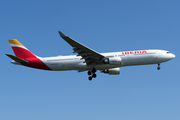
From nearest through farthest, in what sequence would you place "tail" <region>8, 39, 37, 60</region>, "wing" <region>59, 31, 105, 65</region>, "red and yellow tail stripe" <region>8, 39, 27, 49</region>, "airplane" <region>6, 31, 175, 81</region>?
"wing" <region>59, 31, 105, 65</region> < "airplane" <region>6, 31, 175, 81</region> < "tail" <region>8, 39, 37, 60</region> < "red and yellow tail stripe" <region>8, 39, 27, 49</region>

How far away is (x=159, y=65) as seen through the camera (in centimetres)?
4422

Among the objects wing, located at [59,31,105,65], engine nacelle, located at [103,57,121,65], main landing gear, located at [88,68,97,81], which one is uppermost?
wing, located at [59,31,105,65]

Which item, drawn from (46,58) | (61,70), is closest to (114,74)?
(61,70)

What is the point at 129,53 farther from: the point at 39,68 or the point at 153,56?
the point at 39,68

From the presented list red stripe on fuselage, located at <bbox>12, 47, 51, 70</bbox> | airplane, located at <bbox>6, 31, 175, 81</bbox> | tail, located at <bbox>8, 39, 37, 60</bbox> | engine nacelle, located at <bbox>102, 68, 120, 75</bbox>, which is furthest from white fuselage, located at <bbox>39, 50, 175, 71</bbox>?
engine nacelle, located at <bbox>102, 68, 120, 75</bbox>

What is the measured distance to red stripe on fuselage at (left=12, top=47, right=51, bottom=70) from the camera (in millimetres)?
43969

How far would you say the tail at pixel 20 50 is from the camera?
148 ft

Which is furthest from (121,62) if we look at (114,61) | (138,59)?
(138,59)

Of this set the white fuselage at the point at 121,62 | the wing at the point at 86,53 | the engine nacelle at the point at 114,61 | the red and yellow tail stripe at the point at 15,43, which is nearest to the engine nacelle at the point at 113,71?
the white fuselage at the point at 121,62

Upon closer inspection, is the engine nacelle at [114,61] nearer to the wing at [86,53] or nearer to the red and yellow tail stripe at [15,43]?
the wing at [86,53]

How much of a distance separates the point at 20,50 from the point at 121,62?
60.3ft

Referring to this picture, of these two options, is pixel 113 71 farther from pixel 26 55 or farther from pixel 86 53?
pixel 26 55

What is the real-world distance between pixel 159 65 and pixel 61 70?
17.1 meters

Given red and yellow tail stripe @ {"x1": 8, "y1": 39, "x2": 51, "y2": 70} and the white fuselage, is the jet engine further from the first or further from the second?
red and yellow tail stripe @ {"x1": 8, "y1": 39, "x2": 51, "y2": 70}
